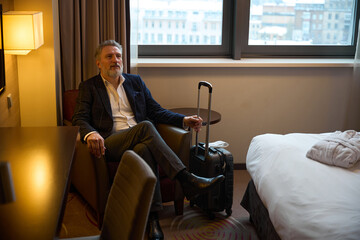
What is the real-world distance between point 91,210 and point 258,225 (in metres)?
1.27

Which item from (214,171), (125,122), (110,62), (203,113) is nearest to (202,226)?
(214,171)

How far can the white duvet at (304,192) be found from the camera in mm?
2029

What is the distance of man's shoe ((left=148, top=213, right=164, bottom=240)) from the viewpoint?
2900 millimetres

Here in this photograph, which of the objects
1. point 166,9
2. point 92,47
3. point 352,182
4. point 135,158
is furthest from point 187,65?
point 135,158

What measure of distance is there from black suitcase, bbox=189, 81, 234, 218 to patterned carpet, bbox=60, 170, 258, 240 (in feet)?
0.27

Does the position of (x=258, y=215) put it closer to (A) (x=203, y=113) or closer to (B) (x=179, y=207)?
(B) (x=179, y=207)

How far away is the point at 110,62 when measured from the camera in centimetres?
335

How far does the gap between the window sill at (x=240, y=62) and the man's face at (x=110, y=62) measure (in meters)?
0.62

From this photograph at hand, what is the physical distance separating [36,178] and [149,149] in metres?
1.28

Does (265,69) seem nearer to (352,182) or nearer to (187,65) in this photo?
(187,65)

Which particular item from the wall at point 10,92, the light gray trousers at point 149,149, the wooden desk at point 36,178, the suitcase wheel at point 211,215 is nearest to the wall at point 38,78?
the wall at point 10,92

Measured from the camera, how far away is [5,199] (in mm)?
1207

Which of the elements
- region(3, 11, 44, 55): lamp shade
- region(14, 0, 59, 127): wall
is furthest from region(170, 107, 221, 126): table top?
region(3, 11, 44, 55): lamp shade

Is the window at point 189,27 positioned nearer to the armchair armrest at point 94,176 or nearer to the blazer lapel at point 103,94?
the blazer lapel at point 103,94
